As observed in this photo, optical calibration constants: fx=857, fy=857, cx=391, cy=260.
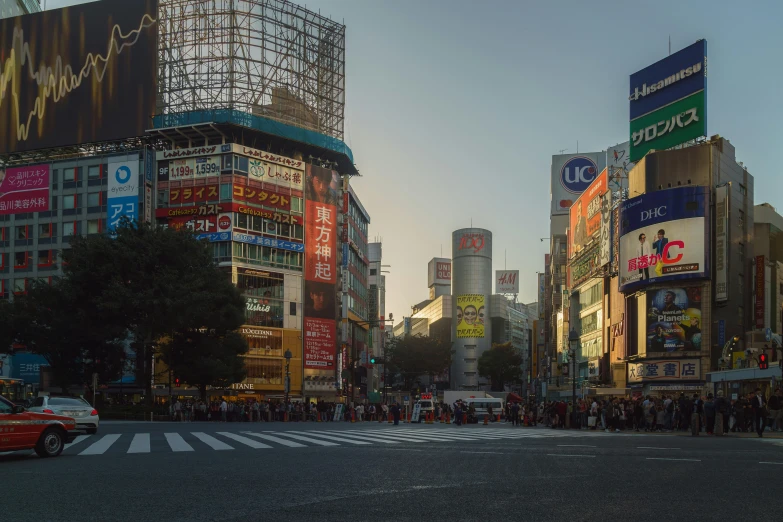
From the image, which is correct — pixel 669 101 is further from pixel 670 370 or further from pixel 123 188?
pixel 123 188

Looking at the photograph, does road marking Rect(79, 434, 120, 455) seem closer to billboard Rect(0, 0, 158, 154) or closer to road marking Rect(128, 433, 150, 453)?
road marking Rect(128, 433, 150, 453)

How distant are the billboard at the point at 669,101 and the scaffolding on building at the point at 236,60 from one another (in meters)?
31.7

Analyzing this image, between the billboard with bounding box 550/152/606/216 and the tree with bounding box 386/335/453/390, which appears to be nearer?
the billboard with bounding box 550/152/606/216

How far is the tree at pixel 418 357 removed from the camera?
13238 centimetres

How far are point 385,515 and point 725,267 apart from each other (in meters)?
59.0

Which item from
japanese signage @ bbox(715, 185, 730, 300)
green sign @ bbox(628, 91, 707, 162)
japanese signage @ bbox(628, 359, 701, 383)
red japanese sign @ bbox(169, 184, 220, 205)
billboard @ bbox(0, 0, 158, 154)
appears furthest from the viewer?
billboard @ bbox(0, 0, 158, 154)

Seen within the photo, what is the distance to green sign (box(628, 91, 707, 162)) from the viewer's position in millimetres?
65188

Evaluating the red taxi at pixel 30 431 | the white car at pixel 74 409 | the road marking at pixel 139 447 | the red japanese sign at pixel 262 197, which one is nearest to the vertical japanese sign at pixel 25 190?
the red japanese sign at pixel 262 197

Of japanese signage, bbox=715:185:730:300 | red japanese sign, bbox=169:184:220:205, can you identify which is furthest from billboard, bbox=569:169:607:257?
red japanese sign, bbox=169:184:220:205

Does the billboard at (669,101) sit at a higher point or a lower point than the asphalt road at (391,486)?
higher

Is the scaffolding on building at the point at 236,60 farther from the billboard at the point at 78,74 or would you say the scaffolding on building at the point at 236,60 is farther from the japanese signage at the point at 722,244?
the japanese signage at the point at 722,244

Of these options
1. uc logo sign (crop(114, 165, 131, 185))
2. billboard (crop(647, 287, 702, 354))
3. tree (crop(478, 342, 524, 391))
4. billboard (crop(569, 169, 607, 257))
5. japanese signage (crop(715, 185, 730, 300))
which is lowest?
tree (crop(478, 342, 524, 391))

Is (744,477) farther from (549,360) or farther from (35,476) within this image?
(549,360)

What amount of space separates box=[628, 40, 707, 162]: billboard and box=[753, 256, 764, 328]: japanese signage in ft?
34.8
